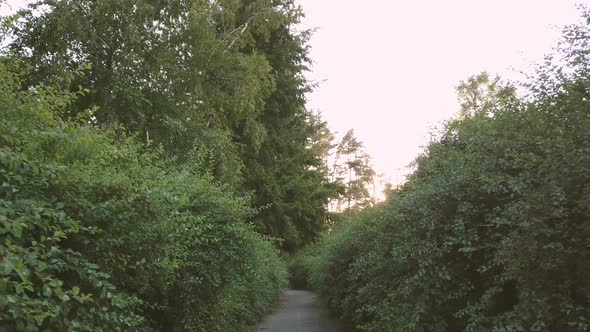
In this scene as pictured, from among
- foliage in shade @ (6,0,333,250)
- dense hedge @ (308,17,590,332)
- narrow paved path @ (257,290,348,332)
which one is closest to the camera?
dense hedge @ (308,17,590,332)

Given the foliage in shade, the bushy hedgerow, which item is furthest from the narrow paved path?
the bushy hedgerow

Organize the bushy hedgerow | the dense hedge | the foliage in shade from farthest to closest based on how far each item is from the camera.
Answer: the foliage in shade < the dense hedge < the bushy hedgerow

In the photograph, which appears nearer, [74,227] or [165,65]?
[74,227]

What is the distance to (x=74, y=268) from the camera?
3332mm

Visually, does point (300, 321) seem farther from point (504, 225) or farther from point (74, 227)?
point (74, 227)

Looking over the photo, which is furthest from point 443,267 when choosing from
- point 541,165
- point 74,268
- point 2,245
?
point 2,245

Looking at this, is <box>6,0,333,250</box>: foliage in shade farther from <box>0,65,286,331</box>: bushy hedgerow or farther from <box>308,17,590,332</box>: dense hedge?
<box>308,17,590,332</box>: dense hedge

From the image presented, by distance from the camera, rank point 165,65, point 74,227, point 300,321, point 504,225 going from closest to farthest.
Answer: point 74,227 < point 504,225 < point 165,65 < point 300,321

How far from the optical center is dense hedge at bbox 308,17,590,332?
3760mm

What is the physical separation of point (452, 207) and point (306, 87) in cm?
2173

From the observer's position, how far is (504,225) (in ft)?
15.1

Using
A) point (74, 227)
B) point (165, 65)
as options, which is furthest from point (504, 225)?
point (165, 65)

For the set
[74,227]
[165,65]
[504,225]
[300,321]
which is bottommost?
[300,321]

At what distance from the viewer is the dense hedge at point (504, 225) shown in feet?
12.3
